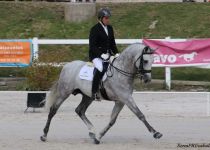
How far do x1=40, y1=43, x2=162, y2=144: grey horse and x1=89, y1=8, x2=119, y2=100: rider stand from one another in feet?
0.50

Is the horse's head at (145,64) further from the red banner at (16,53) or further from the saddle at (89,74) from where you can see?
the red banner at (16,53)

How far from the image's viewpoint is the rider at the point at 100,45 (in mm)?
11969

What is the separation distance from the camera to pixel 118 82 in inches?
463

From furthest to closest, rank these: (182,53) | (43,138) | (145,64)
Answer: (182,53)
(43,138)
(145,64)

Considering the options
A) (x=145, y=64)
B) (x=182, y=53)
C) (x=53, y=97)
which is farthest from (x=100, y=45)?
(x=182, y=53)

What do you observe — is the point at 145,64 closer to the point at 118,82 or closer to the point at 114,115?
the point at 118,82

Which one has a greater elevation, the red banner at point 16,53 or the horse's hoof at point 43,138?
the horse's hoof at point 43,138

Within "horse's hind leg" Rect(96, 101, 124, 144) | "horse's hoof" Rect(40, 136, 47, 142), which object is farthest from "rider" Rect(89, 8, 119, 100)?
"horse's hoof" Rect(40, 136, 47, 142)

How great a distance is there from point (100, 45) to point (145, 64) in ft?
3.66

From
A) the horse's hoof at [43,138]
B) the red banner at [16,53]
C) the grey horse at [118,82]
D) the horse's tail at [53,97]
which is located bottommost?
the red banner at [16,53]

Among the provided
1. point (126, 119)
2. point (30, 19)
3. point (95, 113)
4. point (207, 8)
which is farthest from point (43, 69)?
point (207, 8)

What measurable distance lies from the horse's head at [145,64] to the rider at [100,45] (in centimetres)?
78

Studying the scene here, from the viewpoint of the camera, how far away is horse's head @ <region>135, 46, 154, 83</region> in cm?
1145

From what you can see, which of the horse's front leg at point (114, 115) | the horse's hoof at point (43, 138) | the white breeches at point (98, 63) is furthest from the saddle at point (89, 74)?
the horse's hoof at point (43, 138)
